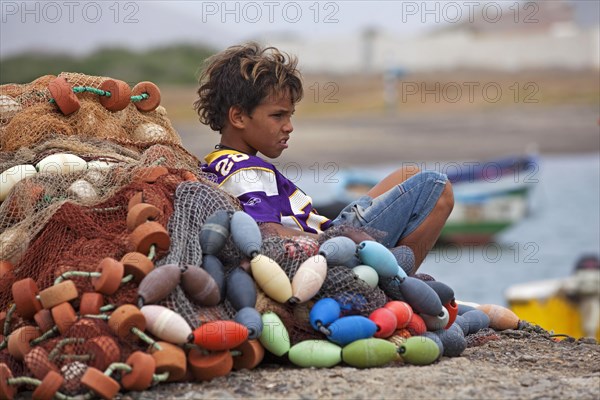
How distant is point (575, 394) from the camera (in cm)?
500

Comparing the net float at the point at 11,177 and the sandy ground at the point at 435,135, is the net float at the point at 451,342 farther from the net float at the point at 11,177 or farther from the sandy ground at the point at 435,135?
the sandy ground at the point at 435,135

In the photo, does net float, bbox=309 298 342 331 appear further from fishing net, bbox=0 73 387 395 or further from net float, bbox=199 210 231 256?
net float, bbox=199 210 231 256

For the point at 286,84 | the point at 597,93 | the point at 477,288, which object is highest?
the point at 286,84

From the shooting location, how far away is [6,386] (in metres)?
4.91

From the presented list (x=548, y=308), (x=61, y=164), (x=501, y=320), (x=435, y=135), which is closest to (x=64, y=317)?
(x=61, y=164)

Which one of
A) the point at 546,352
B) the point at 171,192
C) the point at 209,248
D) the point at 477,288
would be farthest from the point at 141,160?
the point at 477,288

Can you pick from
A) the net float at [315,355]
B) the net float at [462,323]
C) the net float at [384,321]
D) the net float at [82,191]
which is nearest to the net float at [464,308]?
the net float at [462,323]

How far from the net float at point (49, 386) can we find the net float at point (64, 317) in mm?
306

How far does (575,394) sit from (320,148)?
34773mm

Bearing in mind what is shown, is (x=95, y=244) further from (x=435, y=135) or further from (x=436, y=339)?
(x=435, y=135)

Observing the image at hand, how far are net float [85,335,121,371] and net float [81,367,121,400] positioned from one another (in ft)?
0.42

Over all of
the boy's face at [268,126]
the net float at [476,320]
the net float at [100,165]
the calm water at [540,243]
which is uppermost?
the boy's face at [268,126]

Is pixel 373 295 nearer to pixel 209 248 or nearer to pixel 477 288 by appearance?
pixel 209 248

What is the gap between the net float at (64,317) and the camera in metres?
5.05
